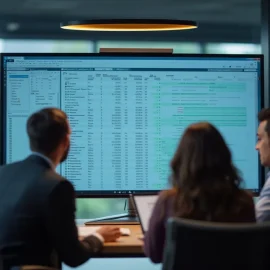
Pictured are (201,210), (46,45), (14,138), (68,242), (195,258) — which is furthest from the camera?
(46,45)

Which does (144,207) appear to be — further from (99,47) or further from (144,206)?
(99,47)

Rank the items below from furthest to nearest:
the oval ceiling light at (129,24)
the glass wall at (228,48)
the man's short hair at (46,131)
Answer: the glass wall at (228,48)
the oval ceiling light at (129,24)
the man's short hair at (46,131)

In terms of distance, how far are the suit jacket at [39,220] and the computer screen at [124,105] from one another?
85 cm

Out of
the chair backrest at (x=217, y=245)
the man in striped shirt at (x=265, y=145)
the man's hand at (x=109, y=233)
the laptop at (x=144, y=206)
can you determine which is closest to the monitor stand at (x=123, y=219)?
the laptop at (x=144, y=206)

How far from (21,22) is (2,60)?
321 cm

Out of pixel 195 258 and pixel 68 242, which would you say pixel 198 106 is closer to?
pixel 68 242

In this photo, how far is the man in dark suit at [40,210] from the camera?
2.99 metres

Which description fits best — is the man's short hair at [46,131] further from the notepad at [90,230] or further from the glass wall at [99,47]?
the glass wall at [99,47]

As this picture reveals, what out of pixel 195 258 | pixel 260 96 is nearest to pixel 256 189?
pixel 260 96

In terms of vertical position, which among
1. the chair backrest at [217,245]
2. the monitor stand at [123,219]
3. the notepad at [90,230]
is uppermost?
the chair backrest at [217,245]

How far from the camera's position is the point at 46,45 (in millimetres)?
7012

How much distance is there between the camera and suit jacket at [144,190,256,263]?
286 centimetres

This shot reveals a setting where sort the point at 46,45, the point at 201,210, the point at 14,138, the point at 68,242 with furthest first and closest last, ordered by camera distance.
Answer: the point at 46,45 → the point at 14,138 → the point at 68,242 → the point at 201,210

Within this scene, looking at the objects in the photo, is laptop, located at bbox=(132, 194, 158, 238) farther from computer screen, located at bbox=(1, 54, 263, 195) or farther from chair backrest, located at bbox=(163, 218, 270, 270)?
chair backrest, located at bbox=(163, 218, 270, 270)
